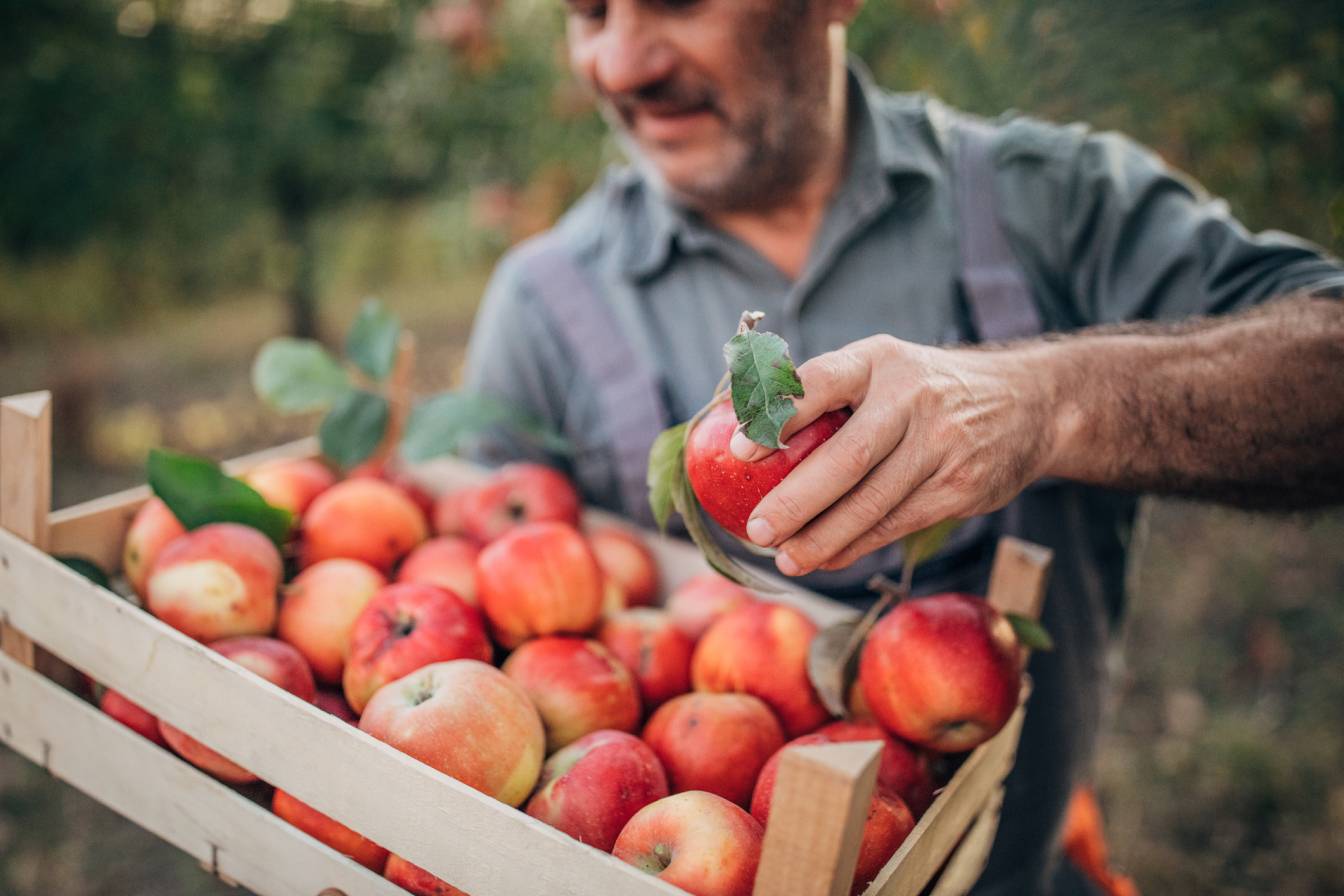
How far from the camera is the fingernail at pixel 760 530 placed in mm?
736

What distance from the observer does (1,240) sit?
3.96 metres

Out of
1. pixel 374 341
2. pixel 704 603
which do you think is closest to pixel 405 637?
pixel 704 603

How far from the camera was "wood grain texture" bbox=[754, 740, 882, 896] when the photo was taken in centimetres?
60

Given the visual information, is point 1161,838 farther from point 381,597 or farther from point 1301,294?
point 381,597

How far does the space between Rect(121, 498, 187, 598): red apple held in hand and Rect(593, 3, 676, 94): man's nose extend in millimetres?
828

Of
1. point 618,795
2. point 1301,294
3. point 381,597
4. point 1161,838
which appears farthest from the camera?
point 1161,838

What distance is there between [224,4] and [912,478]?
456cm

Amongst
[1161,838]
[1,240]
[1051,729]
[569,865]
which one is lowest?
[1161,838]

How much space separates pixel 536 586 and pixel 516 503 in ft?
0.87

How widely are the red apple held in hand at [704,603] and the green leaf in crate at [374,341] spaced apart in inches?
22.9

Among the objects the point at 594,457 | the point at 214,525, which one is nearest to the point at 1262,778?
the point at 594,457

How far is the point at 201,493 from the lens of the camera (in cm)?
112

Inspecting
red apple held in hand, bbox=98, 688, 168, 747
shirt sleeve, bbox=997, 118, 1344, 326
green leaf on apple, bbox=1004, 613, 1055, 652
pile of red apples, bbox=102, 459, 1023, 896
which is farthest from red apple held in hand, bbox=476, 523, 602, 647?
shirt sleeve, bbox=997, 118, 1344, 326

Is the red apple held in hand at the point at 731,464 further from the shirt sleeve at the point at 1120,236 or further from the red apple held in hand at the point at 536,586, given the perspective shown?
the shirt sleeve at the point at 1120,236
